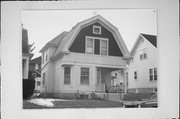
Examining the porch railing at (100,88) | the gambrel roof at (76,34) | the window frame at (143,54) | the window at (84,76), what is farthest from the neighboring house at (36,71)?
the window frame at (143,54)

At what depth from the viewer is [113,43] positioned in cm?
436

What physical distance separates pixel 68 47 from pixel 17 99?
1.13 metres

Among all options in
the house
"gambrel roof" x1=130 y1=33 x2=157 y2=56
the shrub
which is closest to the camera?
the shrub

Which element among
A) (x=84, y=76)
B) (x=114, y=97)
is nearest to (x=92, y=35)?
(x=84, y=76)

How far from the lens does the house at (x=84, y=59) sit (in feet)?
13.9

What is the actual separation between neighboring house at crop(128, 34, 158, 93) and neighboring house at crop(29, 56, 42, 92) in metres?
1.45

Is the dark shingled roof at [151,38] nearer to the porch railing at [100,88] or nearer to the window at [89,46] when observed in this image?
the window at [89,46]

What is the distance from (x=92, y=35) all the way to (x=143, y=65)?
3.21 ft

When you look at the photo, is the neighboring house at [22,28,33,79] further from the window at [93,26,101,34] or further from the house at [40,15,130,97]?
the window at [93,26,101,34]

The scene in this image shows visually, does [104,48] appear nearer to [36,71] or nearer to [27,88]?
[36,71]

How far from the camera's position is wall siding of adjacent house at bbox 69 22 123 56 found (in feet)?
14.1

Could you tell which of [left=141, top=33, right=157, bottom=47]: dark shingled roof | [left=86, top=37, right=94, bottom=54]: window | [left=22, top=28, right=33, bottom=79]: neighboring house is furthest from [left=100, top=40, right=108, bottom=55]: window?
[left=22, top=28, right=33, bottom=79]: neighboring house

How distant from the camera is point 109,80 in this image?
4.34m

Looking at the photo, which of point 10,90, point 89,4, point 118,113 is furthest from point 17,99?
point 89,4
